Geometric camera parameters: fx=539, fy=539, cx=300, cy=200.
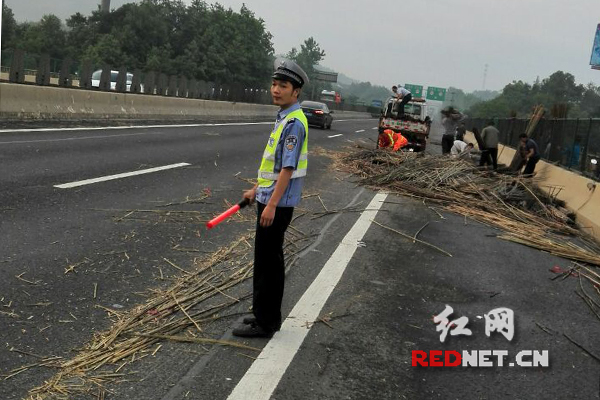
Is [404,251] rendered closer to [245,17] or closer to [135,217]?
[135,217]

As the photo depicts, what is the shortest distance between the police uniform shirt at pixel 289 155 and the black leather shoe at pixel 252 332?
→ 2.94ft

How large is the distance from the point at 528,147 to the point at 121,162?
9876 millimetres

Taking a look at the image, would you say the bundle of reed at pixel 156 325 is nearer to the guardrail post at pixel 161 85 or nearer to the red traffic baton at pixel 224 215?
the red traffic baton at pixel 224 215

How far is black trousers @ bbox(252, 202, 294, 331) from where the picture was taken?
3801 mm

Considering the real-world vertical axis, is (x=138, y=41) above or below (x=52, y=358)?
above

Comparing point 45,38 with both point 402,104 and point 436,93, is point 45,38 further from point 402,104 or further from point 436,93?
point 402,104

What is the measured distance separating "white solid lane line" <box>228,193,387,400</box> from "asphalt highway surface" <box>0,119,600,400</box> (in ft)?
0.05

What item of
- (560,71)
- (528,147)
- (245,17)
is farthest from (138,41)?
(560,71)

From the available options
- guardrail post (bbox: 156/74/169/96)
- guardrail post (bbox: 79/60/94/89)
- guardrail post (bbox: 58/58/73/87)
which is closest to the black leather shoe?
guardrail post (bbox: 79/60/94/89)

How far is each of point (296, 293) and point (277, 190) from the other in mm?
1414

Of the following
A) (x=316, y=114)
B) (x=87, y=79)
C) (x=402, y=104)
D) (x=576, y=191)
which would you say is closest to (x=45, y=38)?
(x=316, y=114)

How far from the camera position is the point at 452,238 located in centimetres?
739

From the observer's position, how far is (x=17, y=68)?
59.6 feet

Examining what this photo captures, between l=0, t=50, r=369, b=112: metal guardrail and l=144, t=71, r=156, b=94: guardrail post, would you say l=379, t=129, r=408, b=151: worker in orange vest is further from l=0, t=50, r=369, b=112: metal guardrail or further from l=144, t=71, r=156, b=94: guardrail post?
l=144, t=71, r=156, b=94: guardrail post
